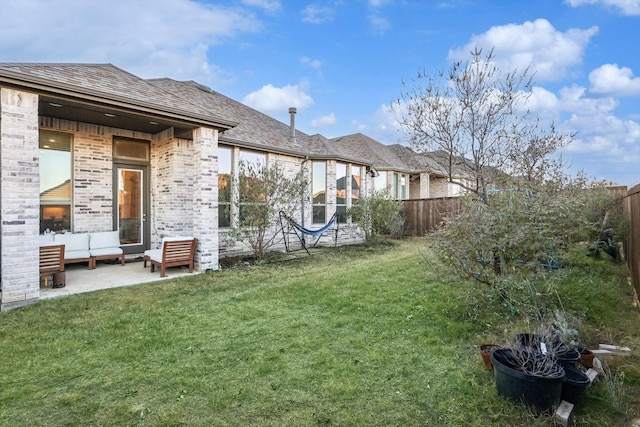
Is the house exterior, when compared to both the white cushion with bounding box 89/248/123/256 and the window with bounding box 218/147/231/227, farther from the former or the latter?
the white cushion with bounding box 89/248/123/256

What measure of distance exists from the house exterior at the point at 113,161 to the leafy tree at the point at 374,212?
1.76m

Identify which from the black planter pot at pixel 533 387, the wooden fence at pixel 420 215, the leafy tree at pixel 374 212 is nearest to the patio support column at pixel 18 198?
the black planter pot at pixel 533 387

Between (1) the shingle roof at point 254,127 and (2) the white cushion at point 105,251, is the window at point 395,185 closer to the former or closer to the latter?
(1) the shingle roof at point 254,127

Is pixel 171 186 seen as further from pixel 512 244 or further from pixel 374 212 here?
pixel 512 244

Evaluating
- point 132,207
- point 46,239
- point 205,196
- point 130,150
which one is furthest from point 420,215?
point 46,239

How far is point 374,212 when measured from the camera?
1160 cm

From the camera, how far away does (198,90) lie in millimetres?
12180

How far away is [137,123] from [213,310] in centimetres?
511

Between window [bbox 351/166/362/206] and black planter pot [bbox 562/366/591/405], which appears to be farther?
window [bbox 351/166/362/206]

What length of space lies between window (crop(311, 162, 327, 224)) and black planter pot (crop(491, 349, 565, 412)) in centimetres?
916

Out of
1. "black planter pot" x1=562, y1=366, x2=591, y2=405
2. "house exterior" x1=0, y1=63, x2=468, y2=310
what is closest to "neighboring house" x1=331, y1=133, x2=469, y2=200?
"house exterior" x1=0, y1=63, x2=468, y2=310

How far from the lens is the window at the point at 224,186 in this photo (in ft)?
28.1

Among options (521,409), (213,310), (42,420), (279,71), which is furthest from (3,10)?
(521,409)

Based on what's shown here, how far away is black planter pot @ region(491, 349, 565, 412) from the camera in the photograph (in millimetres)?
2098
